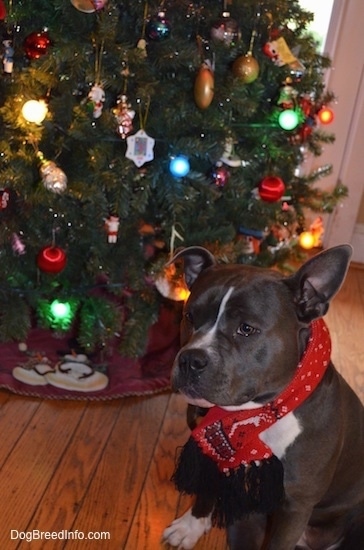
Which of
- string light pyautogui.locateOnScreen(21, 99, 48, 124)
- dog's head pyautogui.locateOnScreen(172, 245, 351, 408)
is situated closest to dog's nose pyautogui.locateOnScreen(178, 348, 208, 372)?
dog's head pyautogui.locateOnScreen(172, 245, 351, 408)

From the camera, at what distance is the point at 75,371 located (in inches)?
101

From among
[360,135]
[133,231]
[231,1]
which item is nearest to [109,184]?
[133,231]

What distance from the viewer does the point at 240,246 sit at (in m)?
2.56

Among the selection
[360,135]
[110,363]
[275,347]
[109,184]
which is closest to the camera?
[275,347]

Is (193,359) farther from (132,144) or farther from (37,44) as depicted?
(37,44)

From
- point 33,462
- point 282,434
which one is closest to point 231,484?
point 282,434

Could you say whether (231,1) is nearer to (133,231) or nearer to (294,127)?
(294,127)

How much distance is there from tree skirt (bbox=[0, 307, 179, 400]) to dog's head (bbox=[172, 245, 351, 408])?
1.03 meters

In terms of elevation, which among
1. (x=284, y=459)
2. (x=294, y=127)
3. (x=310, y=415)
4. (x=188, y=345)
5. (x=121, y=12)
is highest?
(x=121, y=12)

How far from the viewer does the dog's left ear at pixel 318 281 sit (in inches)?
57.6

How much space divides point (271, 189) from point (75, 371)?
42.5 inches

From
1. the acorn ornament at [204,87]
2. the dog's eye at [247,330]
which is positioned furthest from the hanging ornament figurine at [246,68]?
the dog's eye at [247,330]

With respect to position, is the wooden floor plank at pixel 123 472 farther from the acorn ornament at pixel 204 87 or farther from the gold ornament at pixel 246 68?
the gold ornament at pixel 246 68

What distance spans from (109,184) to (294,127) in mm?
841
